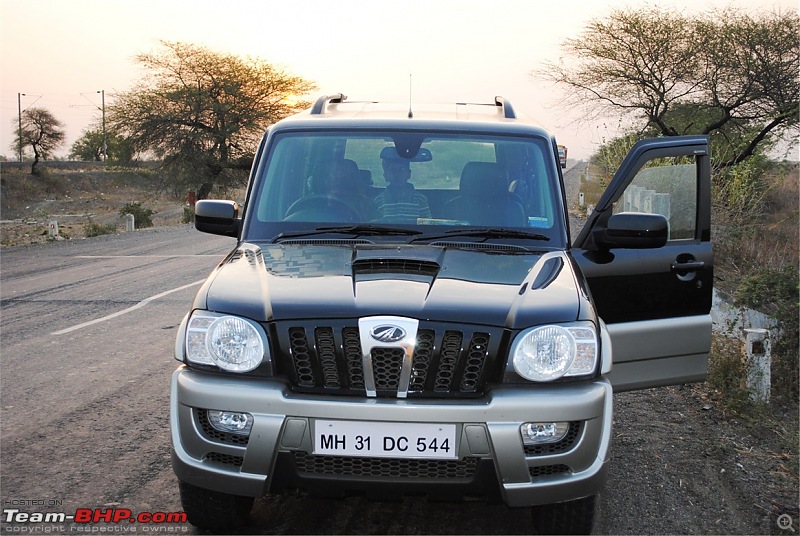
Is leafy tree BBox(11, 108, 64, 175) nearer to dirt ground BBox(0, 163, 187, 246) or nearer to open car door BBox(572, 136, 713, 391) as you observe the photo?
dirt ground BBox(0, 163, 187, 246)

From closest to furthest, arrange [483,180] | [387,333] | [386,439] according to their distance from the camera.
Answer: [386,439] → [387,333] → [483,180]

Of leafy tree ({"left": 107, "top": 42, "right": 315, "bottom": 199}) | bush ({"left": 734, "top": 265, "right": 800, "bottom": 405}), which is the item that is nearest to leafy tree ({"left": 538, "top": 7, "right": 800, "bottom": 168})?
bush ({"left": 734, "top": 265, "right": 800, "bottom": 405})

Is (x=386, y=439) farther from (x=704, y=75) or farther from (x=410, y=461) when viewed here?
(x=704, y=75)

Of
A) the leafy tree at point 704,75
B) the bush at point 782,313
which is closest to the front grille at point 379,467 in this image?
the bush at point 782,313

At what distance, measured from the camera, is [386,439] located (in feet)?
10.8

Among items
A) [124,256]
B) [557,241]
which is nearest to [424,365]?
[557,241]

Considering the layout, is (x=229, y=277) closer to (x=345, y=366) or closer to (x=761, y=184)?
(x=345, y=366)

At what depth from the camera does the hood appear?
11.4ft

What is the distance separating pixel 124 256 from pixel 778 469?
14404mm

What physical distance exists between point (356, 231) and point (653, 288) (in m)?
1.74

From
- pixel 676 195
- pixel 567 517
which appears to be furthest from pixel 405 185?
pixel 676 195

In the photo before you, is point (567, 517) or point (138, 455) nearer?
point (567, 517)

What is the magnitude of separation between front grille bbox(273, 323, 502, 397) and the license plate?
15cm

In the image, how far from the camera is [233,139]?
53.4 metres
